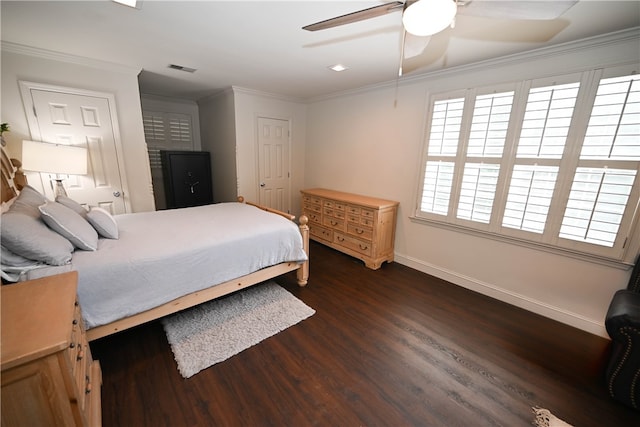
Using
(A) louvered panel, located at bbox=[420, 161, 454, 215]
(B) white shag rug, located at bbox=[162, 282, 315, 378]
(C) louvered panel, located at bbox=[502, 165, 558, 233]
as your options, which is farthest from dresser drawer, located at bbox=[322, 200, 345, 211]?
(C) louvered panel, located at bbox=[502, 165, 558, 233]

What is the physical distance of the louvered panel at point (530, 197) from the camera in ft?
7.56

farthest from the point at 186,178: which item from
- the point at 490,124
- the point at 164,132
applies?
the point at 490,124

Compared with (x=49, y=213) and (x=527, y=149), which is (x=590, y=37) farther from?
(x=49, y=213)

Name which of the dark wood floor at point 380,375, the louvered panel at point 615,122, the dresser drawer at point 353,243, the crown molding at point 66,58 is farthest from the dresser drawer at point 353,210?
the crown molding at point 66,58

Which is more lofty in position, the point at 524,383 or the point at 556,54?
the point at 556,54

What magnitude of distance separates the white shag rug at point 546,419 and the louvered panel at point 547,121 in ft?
6.55

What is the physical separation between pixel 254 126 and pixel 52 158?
2.48 metres

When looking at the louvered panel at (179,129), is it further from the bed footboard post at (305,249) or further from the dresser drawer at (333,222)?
the bed footboard post at (305,249)

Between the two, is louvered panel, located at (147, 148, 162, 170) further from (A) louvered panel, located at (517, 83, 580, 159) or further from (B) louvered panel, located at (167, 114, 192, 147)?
(A) louvered panel, located at (517, 83, 580, 159)

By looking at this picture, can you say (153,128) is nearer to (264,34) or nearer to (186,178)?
(186,178)

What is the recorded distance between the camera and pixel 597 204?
2.08m

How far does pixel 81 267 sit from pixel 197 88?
333 cm

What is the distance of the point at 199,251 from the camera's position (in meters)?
2.00

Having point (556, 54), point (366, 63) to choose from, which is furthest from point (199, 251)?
point (556, 54)
